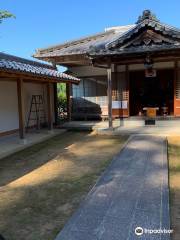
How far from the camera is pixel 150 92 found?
58.3 feet

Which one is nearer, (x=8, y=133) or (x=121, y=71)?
(x=8, y=133)

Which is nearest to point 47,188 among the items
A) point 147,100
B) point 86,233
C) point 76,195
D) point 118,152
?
point 76,195

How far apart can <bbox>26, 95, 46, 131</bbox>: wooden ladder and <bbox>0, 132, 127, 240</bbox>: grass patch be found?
10.8 ft

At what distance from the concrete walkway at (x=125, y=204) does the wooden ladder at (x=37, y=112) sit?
23.0 feet

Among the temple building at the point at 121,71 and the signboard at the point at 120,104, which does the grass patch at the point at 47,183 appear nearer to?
the temple building at the point at 121,71

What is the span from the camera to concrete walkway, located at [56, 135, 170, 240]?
406 cm

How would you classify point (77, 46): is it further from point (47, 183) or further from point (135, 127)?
point (47, 183)

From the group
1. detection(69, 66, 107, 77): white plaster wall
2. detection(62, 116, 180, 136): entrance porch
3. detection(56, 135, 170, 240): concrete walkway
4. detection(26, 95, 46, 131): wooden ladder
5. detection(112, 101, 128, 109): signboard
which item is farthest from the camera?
detection(69, 66, 107, 77): white plaster wall

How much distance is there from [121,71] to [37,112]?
4.76m

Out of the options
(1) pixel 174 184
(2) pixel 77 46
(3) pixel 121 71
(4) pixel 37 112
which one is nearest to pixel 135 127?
(3) pixel 121 71

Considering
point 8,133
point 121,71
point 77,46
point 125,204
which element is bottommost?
point 125,204

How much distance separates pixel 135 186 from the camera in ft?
19.2

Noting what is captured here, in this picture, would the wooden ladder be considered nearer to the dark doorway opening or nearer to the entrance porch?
the entrance porch

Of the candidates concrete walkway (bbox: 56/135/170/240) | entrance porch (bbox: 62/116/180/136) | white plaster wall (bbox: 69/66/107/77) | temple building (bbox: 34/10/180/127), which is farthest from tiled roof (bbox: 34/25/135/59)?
concrete walkway (bbox: 56/135/170/240)
